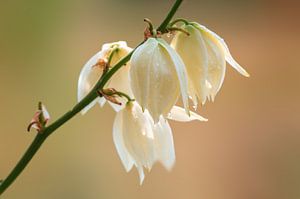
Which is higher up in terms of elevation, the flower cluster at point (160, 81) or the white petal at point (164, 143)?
the flower cluster at point (160, 81)

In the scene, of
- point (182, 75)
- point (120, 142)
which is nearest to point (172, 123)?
point (120, 142)

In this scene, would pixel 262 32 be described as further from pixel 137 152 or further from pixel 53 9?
pixel 137 152

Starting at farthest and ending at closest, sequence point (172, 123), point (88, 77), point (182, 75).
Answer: point (172, 123), point (88, 77), point (182, 75)

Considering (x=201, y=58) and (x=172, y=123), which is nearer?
(x=201, y=58)

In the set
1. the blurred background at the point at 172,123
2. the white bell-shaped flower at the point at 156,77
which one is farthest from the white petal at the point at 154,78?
the blurred background at the point at 172,123

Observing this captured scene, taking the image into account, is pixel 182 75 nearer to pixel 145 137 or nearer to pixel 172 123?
pixel 145 137

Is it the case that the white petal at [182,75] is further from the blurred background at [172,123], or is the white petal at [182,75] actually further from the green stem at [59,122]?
the blurred background at [172,123]

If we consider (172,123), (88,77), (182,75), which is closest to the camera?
(182,75)

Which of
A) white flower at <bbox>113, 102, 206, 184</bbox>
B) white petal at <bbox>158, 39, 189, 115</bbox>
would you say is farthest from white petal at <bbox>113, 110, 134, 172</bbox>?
white petal at <bbox>158, 39, 189, 115</bbox>
